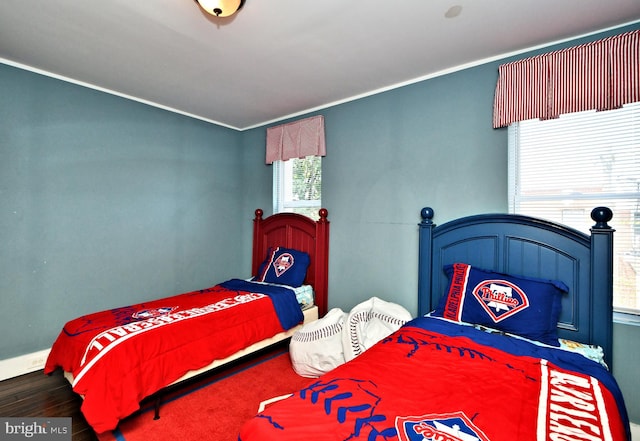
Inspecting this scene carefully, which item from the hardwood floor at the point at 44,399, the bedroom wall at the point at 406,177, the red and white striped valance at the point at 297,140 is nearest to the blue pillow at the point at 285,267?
the bedroom wall at the point at 406,177

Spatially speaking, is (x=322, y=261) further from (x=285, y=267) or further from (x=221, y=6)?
(x=221, y=6)

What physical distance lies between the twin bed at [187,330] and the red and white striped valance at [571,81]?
1975 millimetres

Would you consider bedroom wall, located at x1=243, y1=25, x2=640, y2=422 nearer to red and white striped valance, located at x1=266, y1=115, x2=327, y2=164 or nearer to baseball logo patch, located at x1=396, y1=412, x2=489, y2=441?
red and white striped valance, located at x1=266, y1=115, x2=327, y2=164

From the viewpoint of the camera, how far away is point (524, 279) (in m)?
2.00

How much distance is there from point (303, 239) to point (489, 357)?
2.34m

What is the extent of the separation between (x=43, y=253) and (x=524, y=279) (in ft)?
12.7

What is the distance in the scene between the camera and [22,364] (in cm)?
262

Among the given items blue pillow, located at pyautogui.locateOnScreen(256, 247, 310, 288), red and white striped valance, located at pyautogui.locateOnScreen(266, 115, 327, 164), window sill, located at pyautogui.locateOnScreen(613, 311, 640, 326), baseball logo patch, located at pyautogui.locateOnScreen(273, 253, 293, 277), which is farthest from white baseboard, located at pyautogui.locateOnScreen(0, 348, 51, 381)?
window sill, located at pyautogui.locateOnScreen(613, 311, 640, 326)

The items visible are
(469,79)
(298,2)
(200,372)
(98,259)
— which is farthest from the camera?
(98,259)

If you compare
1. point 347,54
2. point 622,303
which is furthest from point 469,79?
point 622,303

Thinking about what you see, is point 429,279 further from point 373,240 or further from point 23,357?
point 23,357

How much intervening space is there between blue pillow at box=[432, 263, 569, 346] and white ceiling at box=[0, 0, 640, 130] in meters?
1.65

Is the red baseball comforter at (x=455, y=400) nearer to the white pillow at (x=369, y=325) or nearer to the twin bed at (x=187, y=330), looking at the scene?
the white pillow at (x=369, y=325)

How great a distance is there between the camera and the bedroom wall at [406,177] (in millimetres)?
2398
